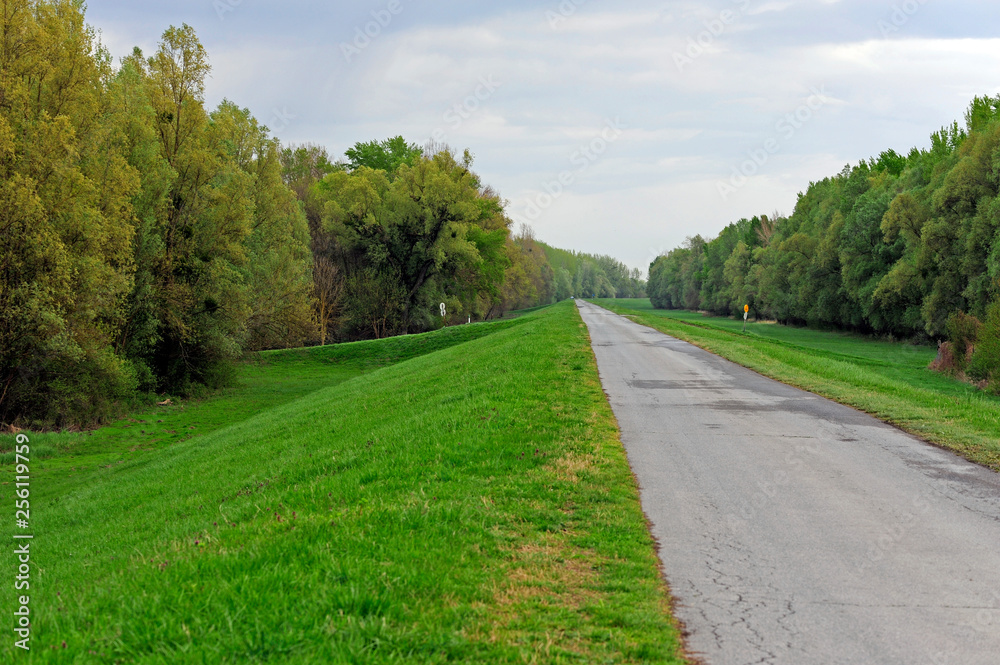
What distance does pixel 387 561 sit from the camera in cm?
532

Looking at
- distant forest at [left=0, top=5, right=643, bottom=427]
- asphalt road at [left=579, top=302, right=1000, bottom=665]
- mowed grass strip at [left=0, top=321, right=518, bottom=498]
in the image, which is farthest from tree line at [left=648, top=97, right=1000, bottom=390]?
distant forest at [left=0, top=5, right=643, bottom=427]

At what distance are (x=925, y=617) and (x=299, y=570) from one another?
14.8ft

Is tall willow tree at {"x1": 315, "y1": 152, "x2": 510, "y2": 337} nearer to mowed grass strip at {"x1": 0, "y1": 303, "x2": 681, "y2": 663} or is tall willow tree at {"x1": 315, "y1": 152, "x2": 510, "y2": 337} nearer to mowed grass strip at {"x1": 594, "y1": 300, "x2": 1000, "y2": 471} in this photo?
mowed grass strip at {"x1": 594, "y1": 300, "x2": 1000, "y2": 471}

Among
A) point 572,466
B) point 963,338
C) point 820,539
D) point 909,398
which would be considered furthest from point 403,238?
point 820,539

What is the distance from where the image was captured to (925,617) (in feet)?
15.6

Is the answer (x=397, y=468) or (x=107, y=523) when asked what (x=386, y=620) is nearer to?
(x=397, y=468)

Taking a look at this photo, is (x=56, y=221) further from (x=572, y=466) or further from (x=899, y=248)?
(x=899, y=248)

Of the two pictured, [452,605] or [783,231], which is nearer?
[452,605]

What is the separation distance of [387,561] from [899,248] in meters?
68.7

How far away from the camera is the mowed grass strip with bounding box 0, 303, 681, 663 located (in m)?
4.24

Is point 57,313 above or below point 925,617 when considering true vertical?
above

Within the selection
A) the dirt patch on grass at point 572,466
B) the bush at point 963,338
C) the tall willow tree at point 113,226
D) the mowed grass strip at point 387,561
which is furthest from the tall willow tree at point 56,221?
the bush at point 963,338

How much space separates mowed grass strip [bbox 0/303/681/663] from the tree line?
28808 millimetres

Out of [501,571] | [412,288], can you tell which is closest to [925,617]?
[501,571]
